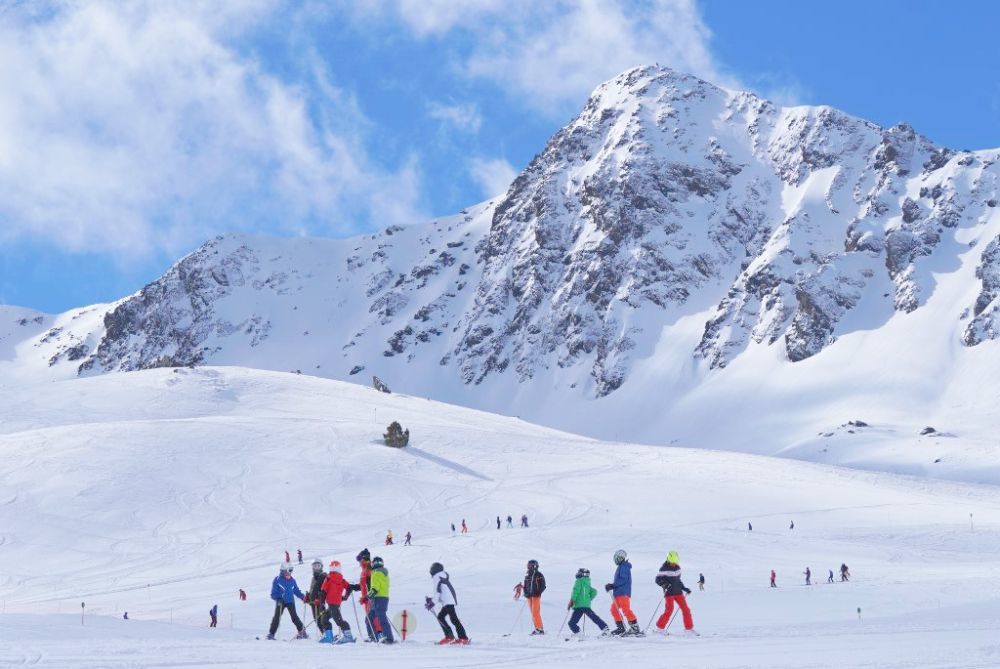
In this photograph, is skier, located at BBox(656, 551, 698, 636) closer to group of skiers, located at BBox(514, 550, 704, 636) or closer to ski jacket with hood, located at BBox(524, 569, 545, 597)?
group of skiers, located at BBox(514, 550, 704, 636)

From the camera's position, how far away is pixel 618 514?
56625 mm

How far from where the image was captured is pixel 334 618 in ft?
56.9

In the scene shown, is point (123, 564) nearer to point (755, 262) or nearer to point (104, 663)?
point (104, 663)

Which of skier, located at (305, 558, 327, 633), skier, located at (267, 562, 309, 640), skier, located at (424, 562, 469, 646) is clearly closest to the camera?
skier, located at (424, 562, 469, 646)

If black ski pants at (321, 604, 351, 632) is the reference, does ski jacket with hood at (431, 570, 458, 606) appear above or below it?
above

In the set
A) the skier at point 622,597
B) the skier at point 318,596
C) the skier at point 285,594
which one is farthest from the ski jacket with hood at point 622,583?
the skier at point 285,594

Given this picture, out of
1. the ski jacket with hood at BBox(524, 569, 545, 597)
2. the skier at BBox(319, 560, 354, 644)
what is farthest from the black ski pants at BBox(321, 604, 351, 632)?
the ski jacket with hood at BBox(524, 569, 545, 597)

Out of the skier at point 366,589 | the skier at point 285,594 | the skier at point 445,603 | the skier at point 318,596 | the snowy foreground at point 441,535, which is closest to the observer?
the snowy foreground at point 441,535

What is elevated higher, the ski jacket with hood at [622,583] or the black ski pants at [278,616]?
the ski jacket with hood at [622,583]

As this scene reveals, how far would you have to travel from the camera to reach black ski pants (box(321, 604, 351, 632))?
17.1 metres

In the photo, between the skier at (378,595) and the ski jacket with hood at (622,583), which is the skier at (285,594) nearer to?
the skier at (378,595)

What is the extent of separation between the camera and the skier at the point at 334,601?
17172mm

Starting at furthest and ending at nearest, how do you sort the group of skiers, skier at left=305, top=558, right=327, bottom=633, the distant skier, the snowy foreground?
the distant skier < skier at left=305, top=558, right=327, bottom=633 < the group of skiers < the snowy foreground

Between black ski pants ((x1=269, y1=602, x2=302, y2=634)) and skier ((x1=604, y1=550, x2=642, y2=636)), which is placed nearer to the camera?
skier ((x1=604, y1=550, x2=642, y2=636))
